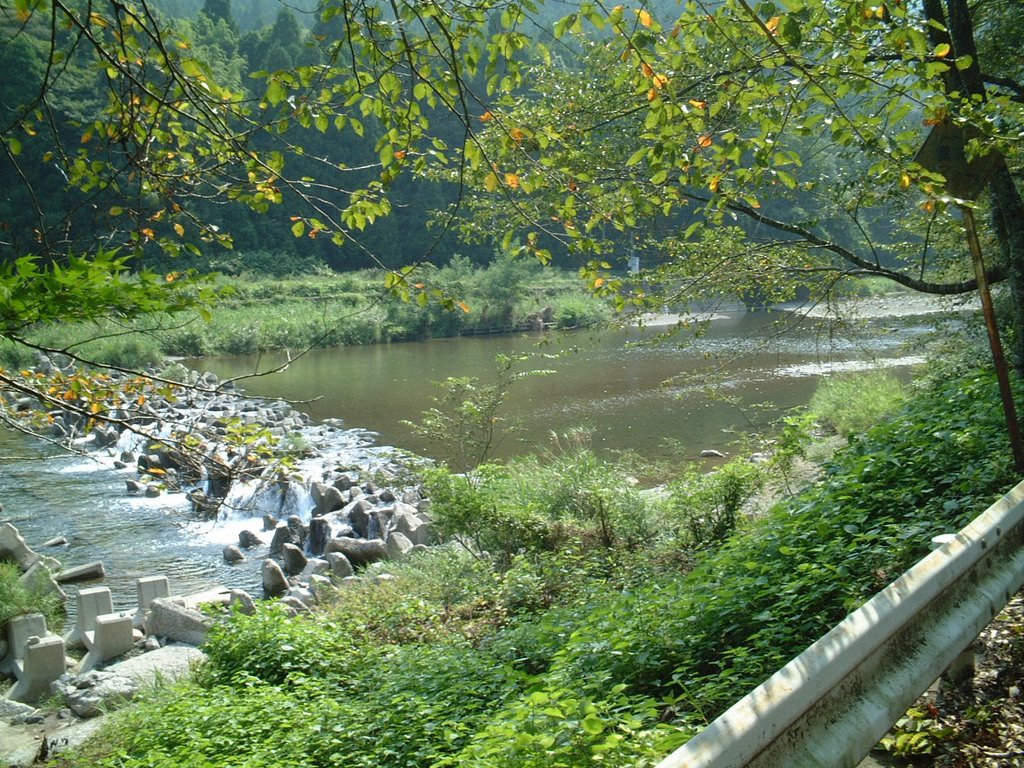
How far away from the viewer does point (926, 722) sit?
8.76 ft

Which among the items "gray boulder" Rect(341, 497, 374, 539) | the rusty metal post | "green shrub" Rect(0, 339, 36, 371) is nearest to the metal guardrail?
the rusty metal post

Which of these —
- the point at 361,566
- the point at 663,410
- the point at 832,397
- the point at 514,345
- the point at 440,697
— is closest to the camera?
the point at 440,697

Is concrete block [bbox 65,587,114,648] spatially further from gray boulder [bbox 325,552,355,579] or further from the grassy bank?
the grassy bank

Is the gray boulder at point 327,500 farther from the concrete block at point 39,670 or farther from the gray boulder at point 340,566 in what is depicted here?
the concrete block at point 39,670

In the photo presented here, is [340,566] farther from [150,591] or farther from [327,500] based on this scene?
[327,500]

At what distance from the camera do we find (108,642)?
308 inches

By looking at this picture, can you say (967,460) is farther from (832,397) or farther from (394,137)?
(832,397)

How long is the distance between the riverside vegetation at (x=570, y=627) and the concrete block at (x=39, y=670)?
1.73 m

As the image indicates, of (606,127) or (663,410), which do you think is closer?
(606,127)

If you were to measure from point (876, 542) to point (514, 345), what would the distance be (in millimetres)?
34595

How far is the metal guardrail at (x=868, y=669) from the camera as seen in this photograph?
1736mm

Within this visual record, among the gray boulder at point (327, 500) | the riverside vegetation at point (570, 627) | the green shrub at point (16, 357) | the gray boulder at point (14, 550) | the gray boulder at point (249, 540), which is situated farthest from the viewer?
the green shrub at point (16, 357)

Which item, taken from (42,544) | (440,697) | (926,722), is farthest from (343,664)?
(42,544)

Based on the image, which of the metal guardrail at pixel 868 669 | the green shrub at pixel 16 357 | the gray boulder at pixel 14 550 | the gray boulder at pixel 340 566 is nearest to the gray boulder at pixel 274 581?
the gray boulder at pixel 340 566
